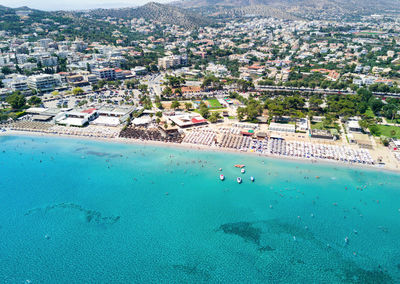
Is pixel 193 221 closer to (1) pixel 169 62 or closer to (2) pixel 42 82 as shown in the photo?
(2) pixel 42 82

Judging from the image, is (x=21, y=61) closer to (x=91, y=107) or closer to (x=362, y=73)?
(x=91, y=107)

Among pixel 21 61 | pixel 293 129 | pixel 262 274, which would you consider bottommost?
pixel 262 274

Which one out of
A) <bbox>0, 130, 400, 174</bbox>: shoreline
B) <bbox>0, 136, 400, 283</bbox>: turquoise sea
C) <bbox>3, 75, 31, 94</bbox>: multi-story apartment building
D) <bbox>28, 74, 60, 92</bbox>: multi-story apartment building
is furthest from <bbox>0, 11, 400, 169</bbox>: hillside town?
<bbox>0, 136, 400, 283</bbox>: turquoise sea

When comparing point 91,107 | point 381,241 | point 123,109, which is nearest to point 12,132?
point 91,107

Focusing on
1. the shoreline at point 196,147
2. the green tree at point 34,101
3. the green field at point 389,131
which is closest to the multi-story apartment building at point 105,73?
the green tree at point 34,101

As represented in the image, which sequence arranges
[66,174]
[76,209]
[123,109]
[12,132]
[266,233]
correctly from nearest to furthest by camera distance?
[266,233] → [76,209] → [66,174] → [12,132] → [123,109]

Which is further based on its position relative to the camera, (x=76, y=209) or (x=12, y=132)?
(x=12, y=132)

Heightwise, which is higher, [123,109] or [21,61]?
[21,61]

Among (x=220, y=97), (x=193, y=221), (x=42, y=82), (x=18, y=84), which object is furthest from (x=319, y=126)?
(x=18, y=84)
